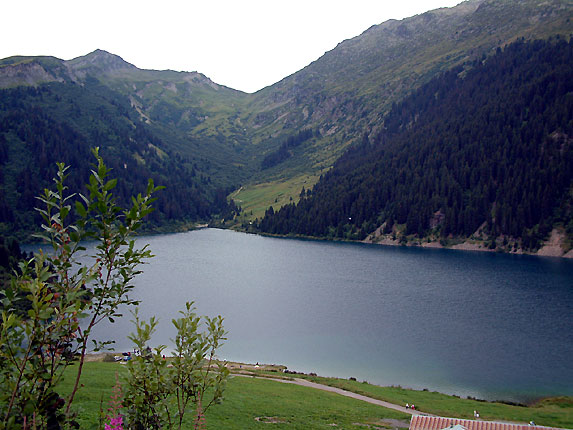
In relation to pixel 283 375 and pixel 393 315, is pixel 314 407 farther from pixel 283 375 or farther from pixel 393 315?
pixel 393 315

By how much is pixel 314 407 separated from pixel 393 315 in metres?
50.5

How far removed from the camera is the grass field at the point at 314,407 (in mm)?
28516

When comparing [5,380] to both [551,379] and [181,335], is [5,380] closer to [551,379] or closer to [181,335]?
[181,335]

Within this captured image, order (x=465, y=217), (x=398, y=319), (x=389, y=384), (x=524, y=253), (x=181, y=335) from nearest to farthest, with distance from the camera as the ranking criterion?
1. (x=181, y=335)
2. (x=389, y=384)
3. (x=398, y=319)
4. (x=524, y=253)
5. (x=465, y=217)

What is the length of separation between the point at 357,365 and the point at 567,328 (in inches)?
1482

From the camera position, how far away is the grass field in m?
28.5

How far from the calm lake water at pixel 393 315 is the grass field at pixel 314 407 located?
8624mm

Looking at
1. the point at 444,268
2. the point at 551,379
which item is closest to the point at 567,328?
the point at 551,379

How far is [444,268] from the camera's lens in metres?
129

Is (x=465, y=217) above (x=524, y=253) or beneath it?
above

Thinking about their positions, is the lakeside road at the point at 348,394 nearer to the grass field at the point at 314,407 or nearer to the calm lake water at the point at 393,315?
the grass field at the point at 314,407

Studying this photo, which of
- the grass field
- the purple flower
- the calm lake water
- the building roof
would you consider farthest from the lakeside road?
the purple flower

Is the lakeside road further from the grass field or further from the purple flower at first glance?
the purple flower

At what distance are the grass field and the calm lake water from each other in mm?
8624
